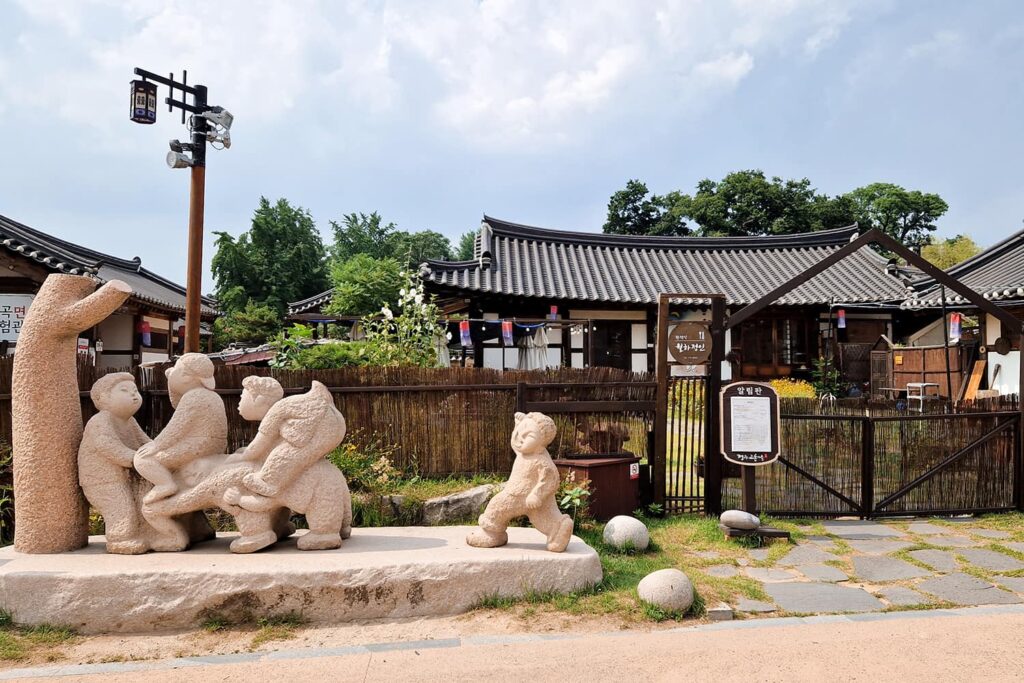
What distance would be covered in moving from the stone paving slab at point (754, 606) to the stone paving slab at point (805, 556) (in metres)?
1.07

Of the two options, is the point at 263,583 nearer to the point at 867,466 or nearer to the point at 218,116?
the point at 218,116

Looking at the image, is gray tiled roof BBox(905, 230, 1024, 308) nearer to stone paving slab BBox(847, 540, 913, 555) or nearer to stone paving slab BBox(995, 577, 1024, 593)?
stone paving slab BBox(847, 540, 913, 555)

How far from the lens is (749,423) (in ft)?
21.5

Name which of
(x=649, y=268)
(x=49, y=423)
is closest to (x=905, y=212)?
(x=649, y=268)

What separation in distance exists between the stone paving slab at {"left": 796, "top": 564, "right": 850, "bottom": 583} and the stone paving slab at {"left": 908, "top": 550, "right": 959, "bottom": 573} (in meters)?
0.88

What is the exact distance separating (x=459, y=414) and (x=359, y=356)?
2.28 meters

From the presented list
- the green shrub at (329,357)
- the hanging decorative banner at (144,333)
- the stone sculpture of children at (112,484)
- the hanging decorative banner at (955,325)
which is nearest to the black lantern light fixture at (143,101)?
the green shrub at (329,357)

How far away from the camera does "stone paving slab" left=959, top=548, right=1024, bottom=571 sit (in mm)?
5582

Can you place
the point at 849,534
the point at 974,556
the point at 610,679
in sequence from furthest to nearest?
the point at 849,534 < the point at 974,556 < the point at 610,679

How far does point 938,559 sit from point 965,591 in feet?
2.78

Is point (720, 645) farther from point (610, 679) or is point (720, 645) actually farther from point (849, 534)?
point (849, 534)

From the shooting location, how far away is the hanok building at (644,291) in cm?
1560

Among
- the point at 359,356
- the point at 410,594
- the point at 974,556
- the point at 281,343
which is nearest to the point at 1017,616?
the point at 974,556

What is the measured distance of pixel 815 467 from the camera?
287 inches
